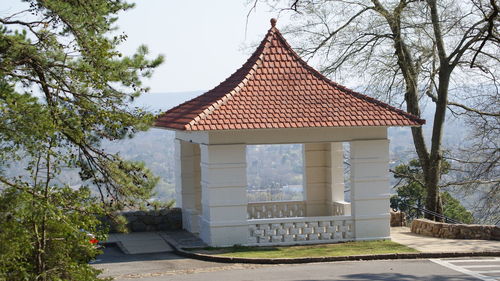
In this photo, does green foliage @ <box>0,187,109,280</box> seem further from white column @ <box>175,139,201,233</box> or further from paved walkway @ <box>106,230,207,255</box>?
white column @ <box>175,139,201,233</box>

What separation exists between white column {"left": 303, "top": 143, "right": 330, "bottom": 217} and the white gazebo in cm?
108

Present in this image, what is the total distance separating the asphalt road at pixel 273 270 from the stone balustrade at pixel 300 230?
2.02m

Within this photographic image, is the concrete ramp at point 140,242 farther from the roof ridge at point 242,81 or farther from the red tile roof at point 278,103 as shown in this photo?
the roof ridge at point 242,81

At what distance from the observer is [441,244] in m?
19.3

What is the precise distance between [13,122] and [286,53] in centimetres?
1173

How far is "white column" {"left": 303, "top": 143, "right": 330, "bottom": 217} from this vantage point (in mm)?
22422

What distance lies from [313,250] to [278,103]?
11.6ft

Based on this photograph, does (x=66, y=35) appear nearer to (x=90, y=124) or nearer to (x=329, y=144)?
(x=90, y=124)

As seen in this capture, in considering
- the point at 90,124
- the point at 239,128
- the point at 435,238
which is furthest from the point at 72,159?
the point at 435,238

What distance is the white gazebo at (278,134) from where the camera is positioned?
1891 cm

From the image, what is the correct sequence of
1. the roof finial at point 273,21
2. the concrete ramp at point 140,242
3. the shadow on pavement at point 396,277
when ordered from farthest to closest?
the roof finial at point 273,21 < the concrete ramp at point 140,242 < the shadow on pavement at point 396,277

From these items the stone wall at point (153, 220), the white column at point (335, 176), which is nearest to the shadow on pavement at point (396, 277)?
the white column at point (335, 176)

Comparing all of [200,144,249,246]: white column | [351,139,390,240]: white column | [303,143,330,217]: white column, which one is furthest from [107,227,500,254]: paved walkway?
[303,143,330,217]: white column

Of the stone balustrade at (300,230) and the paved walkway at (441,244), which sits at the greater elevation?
the stone balustrade at (300,230)
